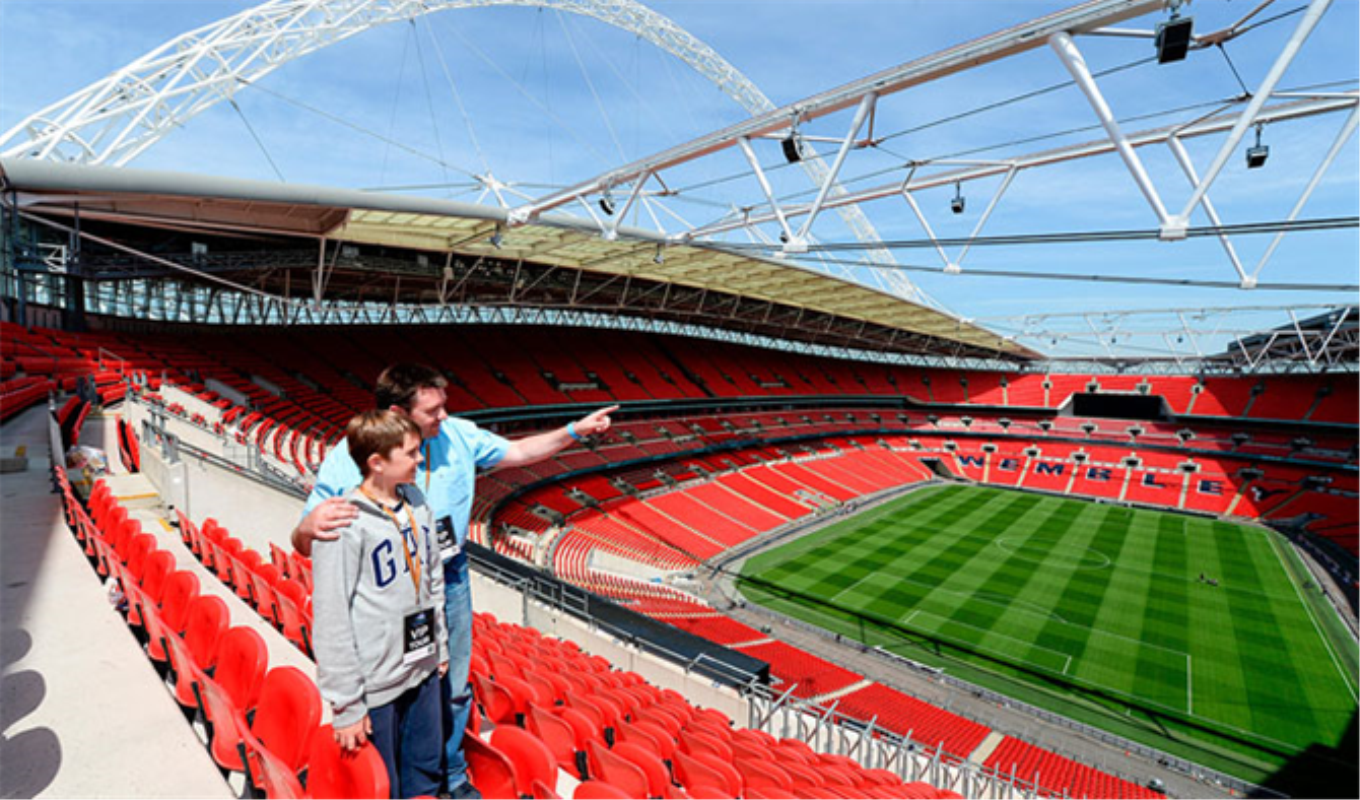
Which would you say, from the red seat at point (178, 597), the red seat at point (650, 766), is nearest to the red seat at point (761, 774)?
the red seat at point (650, 766)

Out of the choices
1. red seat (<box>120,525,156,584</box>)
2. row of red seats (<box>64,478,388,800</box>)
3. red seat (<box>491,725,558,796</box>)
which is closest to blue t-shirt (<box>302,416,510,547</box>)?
row of red seats (<box>64,478,388,800</box>)

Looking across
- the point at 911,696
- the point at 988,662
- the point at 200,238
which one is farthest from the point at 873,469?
the point at 200,238

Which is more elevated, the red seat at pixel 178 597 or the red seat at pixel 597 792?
the red seat at pixel 178 597

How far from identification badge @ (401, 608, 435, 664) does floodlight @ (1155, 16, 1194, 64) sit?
8.50m

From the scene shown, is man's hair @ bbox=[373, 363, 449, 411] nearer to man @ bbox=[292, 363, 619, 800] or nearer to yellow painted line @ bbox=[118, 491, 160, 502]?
man @ bbox=[292, 363, 619, 800]

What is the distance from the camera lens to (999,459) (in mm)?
45062

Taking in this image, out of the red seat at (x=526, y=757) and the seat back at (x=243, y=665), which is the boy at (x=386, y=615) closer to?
the red seat at (x=526, y=757)

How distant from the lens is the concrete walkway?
2.58m

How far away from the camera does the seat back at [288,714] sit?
2.50 metres

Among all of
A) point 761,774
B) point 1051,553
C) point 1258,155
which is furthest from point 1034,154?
point 1051,553

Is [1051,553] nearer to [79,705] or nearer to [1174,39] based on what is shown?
[1174,39]

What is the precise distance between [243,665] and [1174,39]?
947 centimetres

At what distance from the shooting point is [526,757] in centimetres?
285

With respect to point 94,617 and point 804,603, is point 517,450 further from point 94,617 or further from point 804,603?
point 804,603
